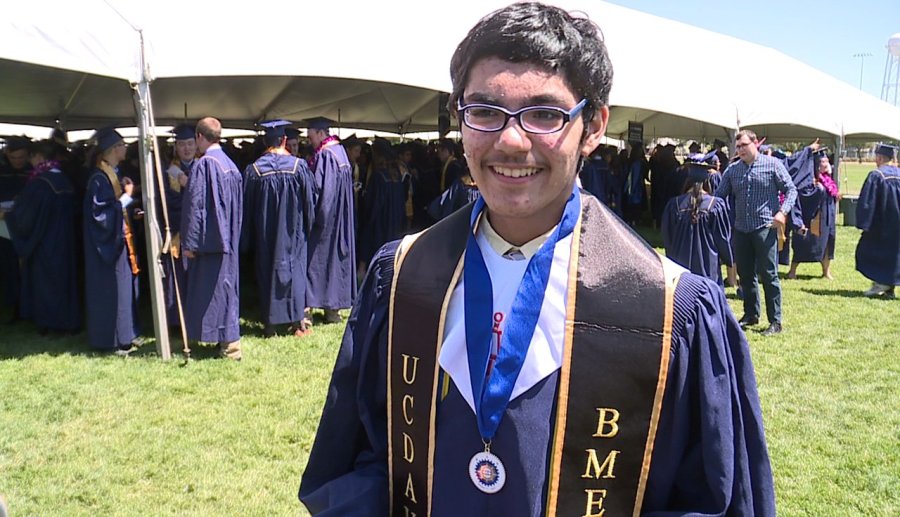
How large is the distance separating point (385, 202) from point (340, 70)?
2.19m

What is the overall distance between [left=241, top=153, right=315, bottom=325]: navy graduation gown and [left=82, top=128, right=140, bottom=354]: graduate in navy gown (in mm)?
1078

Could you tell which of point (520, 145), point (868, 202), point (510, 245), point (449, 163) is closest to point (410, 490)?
point (510, 245)

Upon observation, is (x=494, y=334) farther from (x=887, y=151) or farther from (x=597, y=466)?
(x=887, y=151)

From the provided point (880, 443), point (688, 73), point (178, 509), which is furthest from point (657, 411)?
point (688, 73)

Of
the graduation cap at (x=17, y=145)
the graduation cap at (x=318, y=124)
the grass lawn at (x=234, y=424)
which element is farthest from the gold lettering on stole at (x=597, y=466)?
the graduation cap at (x=17, y=145)

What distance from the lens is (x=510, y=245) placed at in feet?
4.66

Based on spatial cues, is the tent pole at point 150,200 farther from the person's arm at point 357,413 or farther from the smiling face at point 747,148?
the smiling face at point 747,148

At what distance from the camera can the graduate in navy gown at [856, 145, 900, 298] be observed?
28.6 ft

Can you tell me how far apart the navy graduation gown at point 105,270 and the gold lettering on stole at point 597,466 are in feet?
18.9

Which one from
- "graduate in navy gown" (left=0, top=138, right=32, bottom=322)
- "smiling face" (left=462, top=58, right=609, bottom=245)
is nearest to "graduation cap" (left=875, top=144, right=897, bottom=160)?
"smiling face" (left=462, top=58, right=609, bottom=245)

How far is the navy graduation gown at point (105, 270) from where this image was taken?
20.3ft

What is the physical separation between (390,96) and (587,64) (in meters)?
12.1

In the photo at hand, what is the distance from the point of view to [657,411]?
1.30 metres

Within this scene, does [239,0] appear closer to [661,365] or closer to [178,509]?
[178,509]
